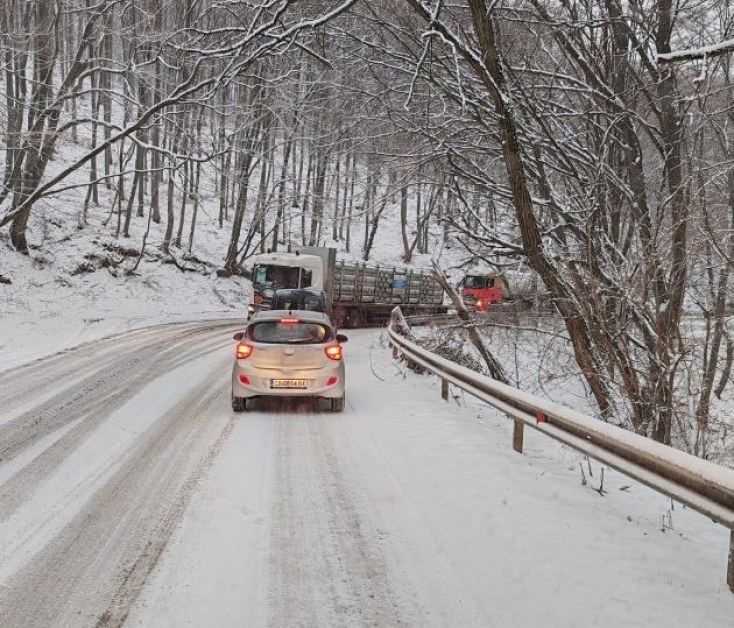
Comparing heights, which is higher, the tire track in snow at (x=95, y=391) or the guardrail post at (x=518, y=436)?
the guardrail post at (x=518, y=436)

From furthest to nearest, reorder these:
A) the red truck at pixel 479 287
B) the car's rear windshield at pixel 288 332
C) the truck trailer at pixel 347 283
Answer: the red truck at pixel 479 287 < the truck trailer at pixel 347 283 < the car's rear windshield at pixel 288 332

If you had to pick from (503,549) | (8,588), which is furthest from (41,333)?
(503,549)

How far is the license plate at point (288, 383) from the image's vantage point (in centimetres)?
883

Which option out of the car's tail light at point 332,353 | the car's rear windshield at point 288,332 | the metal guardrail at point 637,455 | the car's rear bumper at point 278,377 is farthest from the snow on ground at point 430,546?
the car's rear windshield at point 288,332

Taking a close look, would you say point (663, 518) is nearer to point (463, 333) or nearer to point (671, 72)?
point (671, 72)

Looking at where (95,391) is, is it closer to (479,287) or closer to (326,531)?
(326,531)

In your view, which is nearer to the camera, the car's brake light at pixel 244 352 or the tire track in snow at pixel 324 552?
the tire track in snow at pixel 324 552

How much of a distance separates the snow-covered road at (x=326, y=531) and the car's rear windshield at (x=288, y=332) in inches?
51.9

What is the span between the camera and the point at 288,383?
885 cm

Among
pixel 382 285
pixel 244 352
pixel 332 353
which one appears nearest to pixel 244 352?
pixel 244 352

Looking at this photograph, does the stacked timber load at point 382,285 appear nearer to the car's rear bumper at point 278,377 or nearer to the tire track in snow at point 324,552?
the car's rear bumper at point 278,377

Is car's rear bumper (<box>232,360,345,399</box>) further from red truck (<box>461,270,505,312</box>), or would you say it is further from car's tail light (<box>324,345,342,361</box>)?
red truck (<box>461,270,505,312</box>)

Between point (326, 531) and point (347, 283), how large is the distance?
2163 cm

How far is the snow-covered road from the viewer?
11.4 feet
